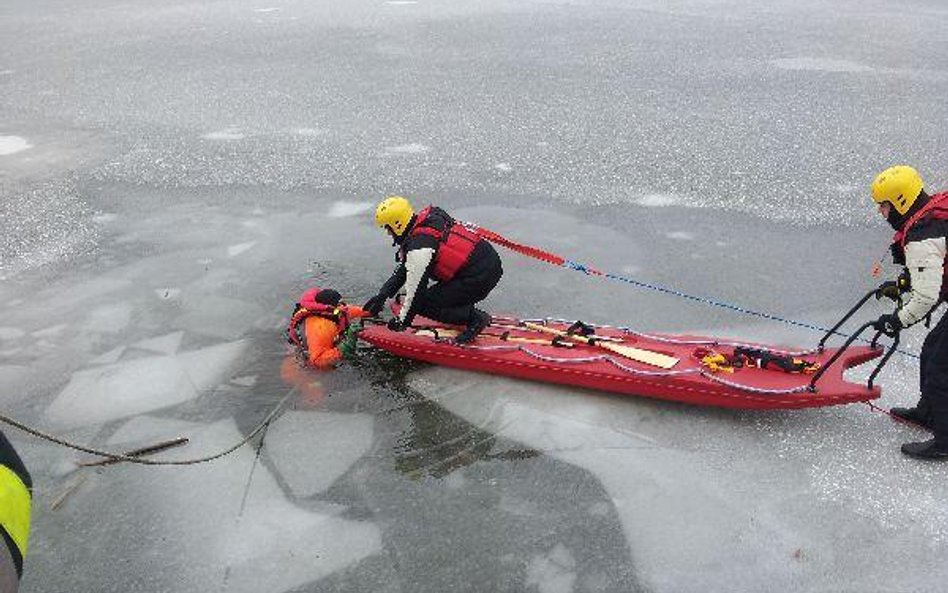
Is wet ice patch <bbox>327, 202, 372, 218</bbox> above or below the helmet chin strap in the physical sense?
below

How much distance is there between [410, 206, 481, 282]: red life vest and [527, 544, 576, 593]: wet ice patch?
6.14 ft

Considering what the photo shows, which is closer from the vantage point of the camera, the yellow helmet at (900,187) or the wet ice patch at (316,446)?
the yellow helmet at (900,187)

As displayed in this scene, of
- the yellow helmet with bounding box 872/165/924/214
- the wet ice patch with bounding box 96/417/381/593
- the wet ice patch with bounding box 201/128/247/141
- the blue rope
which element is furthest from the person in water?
the wet ice patch with bounding box 201/128/247/141

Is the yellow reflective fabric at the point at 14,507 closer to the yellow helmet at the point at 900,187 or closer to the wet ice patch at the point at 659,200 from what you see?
the yellow helmet at the point at 900,187

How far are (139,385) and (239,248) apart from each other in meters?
2.07

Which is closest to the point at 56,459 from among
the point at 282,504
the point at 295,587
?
the point at 282,504

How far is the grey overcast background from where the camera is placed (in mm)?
3543

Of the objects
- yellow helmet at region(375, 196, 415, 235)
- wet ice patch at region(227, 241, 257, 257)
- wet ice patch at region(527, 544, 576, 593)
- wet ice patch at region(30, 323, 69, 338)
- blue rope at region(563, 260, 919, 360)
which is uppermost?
yellow helmet at region(375, 196, 415, 235)

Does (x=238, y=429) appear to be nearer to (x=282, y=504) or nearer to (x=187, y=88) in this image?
(x=282, y=504)

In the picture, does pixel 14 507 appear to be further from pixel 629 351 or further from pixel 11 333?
pixel 11 333

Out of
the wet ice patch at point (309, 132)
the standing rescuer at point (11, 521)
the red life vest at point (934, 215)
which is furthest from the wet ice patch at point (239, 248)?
the red life vest at point (934, 215)

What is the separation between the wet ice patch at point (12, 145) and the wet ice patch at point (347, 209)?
4778 mm

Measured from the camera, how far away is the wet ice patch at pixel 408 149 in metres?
8.83

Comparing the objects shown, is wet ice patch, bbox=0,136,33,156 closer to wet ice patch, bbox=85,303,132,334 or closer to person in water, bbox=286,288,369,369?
wet ice patch, bbox=85,303,132,334
